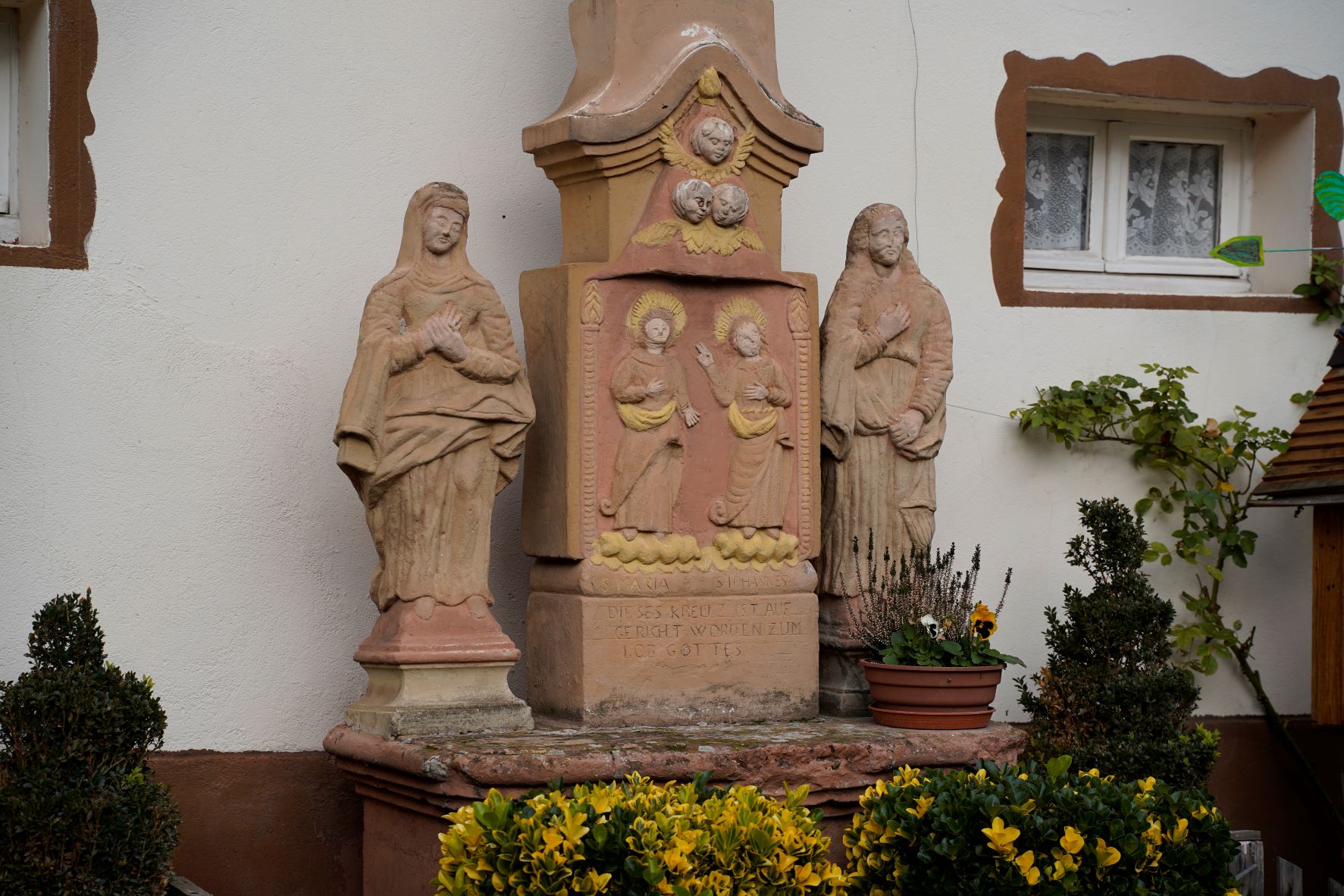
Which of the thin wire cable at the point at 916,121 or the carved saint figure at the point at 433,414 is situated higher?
the thin wire cable at the point at 916,121

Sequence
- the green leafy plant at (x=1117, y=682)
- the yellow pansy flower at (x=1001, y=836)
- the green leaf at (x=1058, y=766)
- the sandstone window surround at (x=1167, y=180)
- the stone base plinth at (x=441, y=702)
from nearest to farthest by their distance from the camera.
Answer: the yellow pansy flower at (x=1001, y=836) < the green leaf at (x=1058, y=766) < the stone base plinth at (x=441, y=702) < the green leafy plant at (x=1117, y=682) < the sandstone window surround at (x=1167, y=180)

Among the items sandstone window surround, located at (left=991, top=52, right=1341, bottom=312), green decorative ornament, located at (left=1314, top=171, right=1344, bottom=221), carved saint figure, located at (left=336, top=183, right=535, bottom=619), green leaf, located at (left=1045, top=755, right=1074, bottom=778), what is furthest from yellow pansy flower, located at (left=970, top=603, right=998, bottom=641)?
green decorative ornament, located at (left=1314, top=171, right=1344, bottom=221)

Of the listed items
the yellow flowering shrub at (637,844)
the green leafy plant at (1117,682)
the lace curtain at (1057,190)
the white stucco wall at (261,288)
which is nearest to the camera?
the yellow flowering shrub at (637,844)

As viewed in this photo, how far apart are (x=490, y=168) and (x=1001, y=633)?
9.31 ft

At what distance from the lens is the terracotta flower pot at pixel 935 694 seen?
6.43 meters

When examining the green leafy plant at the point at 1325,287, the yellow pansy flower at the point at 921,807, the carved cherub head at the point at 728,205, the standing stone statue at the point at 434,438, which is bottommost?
the yellow pansy flower at the point at 921,807

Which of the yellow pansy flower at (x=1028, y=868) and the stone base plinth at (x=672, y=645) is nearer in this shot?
the yellow pansy flower at (x=1028, y=868)

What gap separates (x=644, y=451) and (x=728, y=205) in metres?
0.91

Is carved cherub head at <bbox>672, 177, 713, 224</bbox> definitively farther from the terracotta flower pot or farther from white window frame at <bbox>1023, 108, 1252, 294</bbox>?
white window frame at <bbox>1023, 108, 1252, 294</bbox>

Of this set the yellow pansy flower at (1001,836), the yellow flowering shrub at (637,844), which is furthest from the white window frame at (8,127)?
the yellow pansy flower at (1001,836)

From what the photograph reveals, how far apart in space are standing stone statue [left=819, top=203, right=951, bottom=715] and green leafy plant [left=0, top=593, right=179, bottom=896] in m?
2.54

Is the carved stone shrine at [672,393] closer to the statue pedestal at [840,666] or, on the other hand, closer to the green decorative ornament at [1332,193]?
the statue pedestal at [840,666]

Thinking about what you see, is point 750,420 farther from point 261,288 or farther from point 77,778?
point 77,778


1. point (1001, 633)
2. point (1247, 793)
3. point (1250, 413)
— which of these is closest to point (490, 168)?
point (1001, 633)
